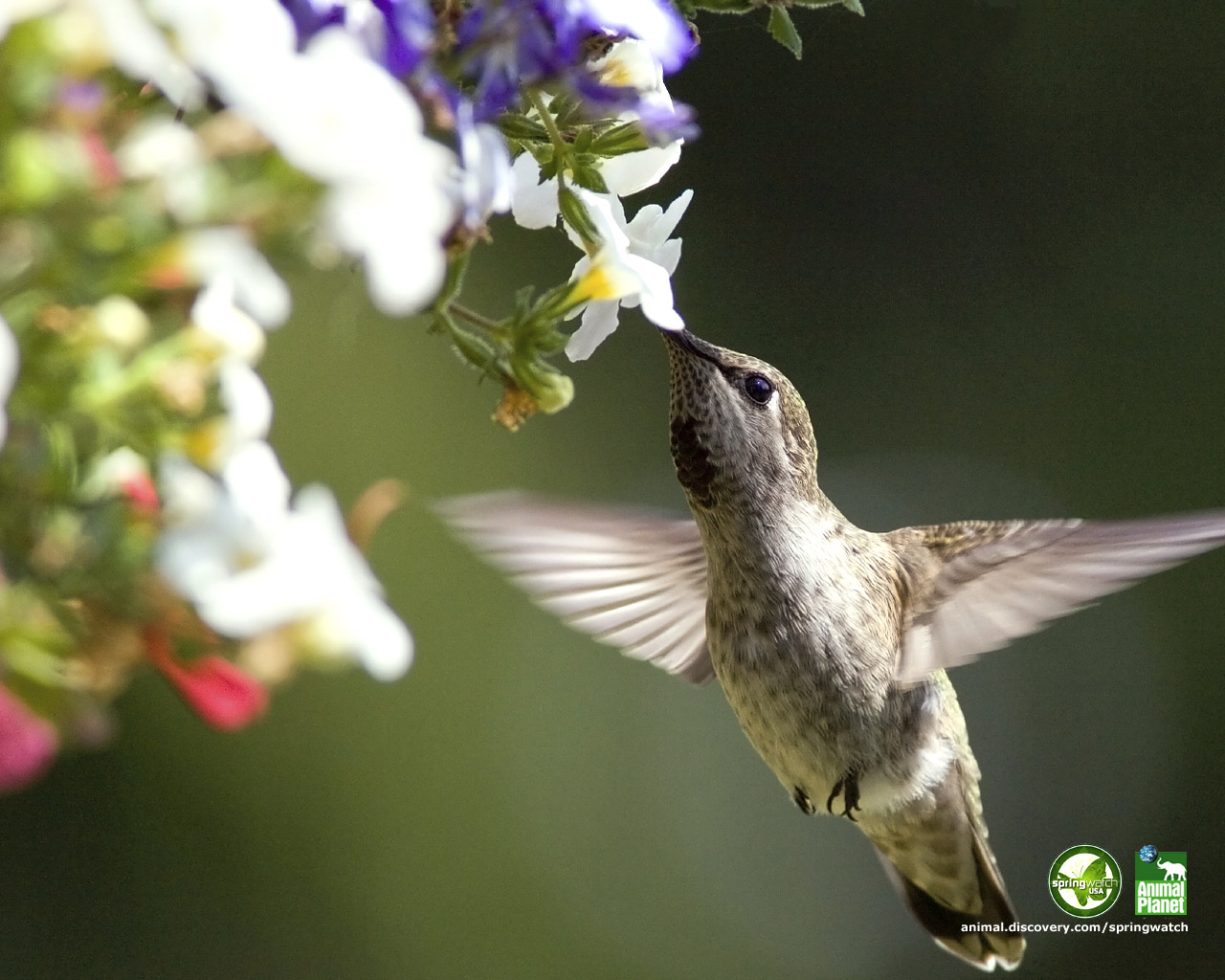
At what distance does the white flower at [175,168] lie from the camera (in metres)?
0.52

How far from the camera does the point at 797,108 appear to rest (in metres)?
4.25

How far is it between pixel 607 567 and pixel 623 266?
31.9 inches

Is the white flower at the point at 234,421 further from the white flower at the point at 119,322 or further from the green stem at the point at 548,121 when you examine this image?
the green stem at the point at 548,121

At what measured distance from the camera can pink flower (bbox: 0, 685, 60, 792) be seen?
54 centimetres

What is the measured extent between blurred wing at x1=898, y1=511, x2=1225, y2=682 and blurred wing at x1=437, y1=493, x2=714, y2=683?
245 mm

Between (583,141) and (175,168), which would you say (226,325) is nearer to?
(175,168)

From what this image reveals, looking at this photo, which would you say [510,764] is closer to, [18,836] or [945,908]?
[18,836]

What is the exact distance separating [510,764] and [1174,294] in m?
2.23

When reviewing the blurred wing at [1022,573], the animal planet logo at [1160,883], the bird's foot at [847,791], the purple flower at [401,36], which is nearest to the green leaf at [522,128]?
the purple flower at [401,36]

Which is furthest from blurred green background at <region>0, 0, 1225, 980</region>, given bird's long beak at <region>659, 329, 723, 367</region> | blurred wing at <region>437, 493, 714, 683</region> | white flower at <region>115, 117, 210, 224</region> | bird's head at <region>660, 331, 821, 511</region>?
white flower at <region>115, 117, 210, 224</region>

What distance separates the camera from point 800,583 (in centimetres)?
155

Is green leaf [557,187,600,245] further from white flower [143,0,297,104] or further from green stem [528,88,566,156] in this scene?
white flower [143,0,297,104]

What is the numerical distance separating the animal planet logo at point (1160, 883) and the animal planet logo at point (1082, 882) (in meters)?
0.41

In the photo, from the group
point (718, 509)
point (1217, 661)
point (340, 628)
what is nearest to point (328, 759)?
point (718, 509)
